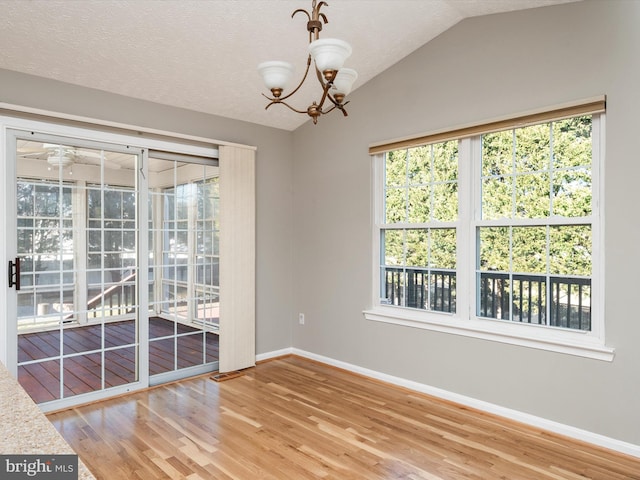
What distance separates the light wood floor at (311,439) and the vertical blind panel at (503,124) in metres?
2.14

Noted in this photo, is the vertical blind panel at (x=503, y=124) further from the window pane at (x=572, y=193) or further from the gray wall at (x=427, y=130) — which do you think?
the window pane at (x=572, y=193)

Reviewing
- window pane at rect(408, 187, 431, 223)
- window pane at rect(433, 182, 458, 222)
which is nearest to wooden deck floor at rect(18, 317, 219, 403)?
window pane at rect(408, 187, 431, 223)

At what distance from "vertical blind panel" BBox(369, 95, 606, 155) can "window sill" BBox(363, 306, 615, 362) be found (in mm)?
1460

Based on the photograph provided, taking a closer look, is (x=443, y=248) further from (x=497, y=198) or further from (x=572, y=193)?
(x=572, y=193)

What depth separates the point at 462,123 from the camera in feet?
11.3

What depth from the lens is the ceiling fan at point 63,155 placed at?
10.8 feet

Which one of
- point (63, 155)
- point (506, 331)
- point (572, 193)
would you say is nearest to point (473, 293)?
point (506, 331)

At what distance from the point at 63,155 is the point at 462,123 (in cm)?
315

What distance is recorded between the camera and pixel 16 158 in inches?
125

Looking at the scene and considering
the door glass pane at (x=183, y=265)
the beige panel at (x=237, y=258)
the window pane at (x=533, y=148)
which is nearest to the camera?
the window pane at (x=533, y=148)

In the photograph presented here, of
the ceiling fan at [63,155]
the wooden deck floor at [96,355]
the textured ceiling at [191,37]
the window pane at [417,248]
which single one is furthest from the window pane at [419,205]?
the ceiling fan at [63,155]

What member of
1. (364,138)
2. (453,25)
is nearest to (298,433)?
(364,138)

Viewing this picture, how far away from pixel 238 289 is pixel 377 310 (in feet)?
4.58

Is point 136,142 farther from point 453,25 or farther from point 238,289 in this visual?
point 453,25
